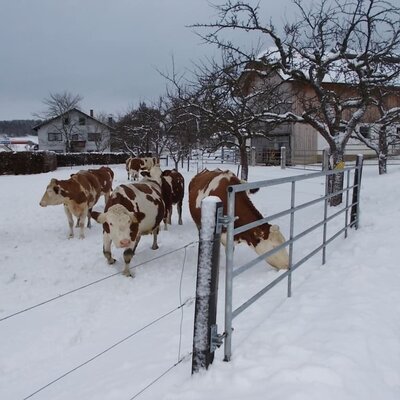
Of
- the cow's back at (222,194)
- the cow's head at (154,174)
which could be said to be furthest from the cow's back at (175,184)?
the cow's back at (222,194)

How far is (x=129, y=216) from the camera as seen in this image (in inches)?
265

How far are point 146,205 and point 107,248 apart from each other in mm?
947

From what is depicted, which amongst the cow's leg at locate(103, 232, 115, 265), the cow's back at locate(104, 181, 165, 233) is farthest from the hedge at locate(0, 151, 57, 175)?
the cow's leg at locate(103, 232, 115, 265)

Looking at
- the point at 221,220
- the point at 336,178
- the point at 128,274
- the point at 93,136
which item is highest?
the point at 93,136

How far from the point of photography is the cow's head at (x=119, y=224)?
659cm

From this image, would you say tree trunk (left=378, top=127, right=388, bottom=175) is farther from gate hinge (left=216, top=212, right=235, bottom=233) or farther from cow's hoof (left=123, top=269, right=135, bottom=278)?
gate hinge (left=216, top=212, right=235, bottom=233)

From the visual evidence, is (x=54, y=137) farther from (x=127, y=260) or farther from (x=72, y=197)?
(x=127, y=260)

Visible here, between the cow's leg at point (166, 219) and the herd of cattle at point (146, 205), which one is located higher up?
the herd of cattle at point (146, 205)

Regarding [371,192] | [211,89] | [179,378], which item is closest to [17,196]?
[211,89]

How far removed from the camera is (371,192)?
11688mm

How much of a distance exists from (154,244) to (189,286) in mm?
2351

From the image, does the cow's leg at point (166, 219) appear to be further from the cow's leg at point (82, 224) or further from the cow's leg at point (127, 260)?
the cow's leg at point (127, 260)

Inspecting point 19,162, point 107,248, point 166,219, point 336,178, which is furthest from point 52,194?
point 19,162

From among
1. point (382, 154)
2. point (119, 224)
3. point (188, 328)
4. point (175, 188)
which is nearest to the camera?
point (188, 328)
